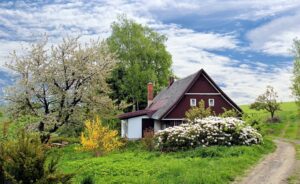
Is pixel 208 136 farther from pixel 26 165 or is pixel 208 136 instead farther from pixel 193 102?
pixel 26 165

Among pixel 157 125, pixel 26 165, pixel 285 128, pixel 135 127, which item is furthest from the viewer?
pixel 285 128

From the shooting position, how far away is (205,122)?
80.6 ft

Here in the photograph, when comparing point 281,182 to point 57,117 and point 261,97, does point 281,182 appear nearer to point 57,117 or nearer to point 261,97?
point 57,117

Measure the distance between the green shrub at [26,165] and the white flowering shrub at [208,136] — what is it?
13.5m

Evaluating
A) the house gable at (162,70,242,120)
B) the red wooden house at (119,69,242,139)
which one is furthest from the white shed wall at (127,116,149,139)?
the house gable at (162,70,242,120)

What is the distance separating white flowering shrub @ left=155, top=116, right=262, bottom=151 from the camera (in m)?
23.1

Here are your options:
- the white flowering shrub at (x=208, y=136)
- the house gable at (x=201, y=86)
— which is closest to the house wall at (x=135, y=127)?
the house gable at (x=201, y=86)

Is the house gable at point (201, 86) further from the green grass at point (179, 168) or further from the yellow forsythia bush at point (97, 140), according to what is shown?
the green grass at point (179, 168)

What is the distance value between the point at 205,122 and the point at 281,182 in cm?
1114

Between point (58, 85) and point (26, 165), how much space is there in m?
21.7

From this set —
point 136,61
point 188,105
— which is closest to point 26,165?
point 188,105

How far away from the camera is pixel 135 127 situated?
39062 millimetres


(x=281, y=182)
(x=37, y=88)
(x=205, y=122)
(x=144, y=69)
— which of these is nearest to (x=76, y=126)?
(x=37, y=88)

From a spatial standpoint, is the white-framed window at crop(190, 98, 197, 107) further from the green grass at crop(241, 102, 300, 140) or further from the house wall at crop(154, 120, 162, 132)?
the green grass at crop(241, 102, 300, 140)
